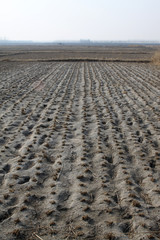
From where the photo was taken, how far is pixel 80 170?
5.44 metres

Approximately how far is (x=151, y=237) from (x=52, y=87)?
1200 cm

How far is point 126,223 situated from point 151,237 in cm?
43

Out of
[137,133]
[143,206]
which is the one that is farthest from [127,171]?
[137,133]

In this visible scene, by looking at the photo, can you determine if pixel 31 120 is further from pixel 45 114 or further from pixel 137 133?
pixel 137 133

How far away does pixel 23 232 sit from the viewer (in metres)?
3.69

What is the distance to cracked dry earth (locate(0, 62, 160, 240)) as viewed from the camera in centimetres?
382

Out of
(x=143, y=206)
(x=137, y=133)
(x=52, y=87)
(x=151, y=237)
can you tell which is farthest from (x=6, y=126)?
(x=52, y=87)

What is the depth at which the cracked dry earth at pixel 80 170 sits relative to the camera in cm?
382

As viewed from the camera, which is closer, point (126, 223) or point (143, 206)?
point (126, 223)

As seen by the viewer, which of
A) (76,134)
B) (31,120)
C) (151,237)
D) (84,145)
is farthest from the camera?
(31,120)

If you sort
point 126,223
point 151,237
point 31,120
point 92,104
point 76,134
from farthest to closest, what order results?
point 92,104 → point 31,120 → point 76,134 → point 126,223 → point 151,237

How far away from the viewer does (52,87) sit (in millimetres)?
14742

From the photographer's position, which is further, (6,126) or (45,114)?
A: (45,114)

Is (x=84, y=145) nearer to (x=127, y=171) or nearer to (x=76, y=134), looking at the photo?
(x=76, y=134)
